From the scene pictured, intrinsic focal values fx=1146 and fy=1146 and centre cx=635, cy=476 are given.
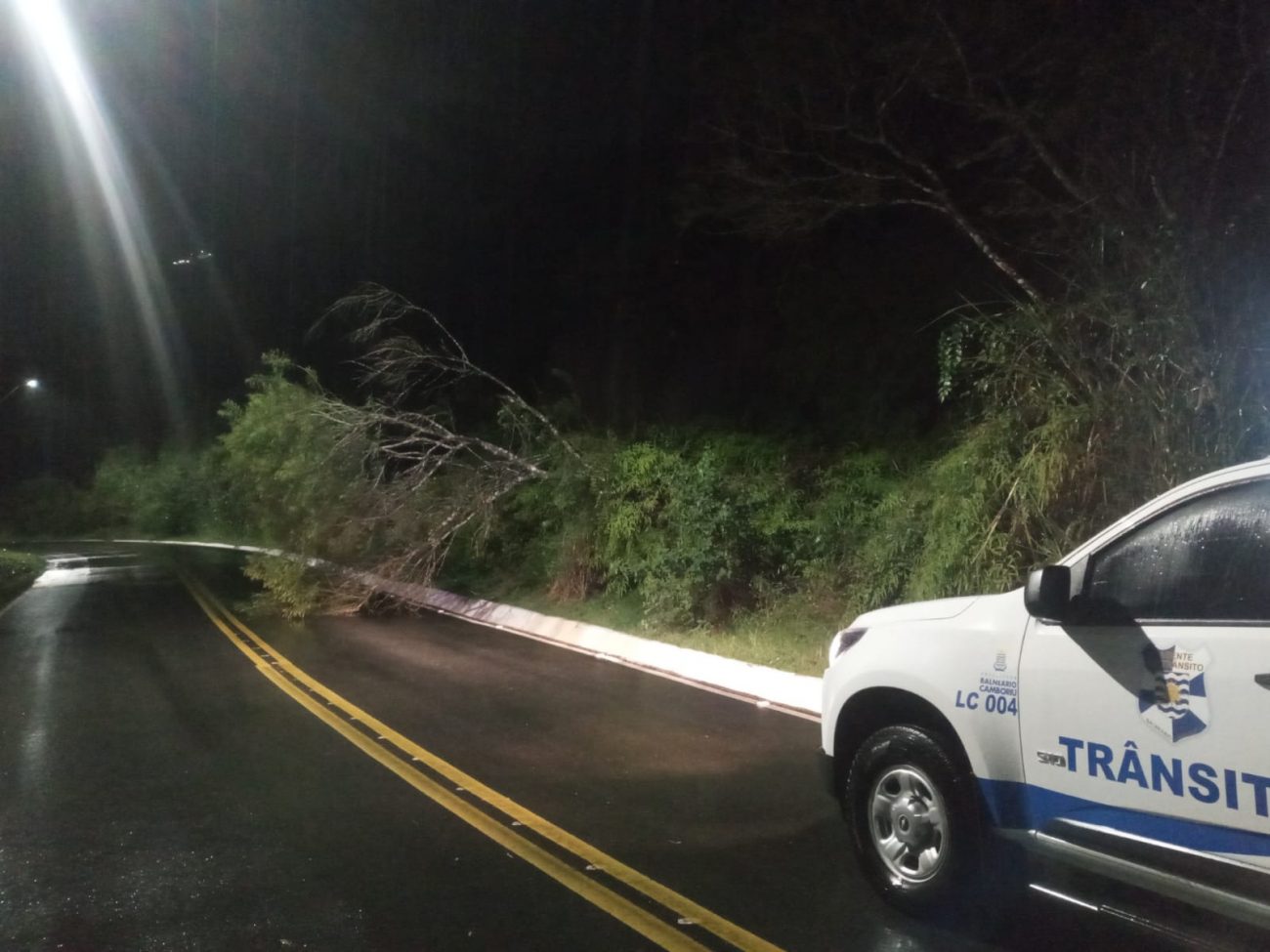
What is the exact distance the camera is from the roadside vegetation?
32.8 ft

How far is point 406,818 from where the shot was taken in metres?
6.96

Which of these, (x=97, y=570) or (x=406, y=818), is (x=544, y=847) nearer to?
(x=406, y=818)

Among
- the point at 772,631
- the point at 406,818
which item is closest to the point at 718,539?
the point at 772,631

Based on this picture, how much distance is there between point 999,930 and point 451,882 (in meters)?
2.65

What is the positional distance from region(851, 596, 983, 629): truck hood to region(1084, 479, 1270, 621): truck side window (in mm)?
727

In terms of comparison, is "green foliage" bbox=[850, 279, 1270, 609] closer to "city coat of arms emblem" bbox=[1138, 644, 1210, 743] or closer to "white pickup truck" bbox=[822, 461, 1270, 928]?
"white pickup truck" bbox=[822, 461, 1270, 928]

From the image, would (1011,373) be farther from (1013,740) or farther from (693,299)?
(693,299)

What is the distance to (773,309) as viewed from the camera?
20.7 meters

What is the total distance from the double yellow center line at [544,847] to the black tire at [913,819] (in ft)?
2.50

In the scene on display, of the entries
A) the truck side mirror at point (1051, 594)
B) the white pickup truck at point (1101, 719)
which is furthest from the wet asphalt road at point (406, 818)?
the truck side mirror at point (1051, 594)

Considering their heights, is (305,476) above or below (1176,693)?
above

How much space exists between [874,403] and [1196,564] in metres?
12.3

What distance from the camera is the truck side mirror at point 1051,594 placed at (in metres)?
4.53

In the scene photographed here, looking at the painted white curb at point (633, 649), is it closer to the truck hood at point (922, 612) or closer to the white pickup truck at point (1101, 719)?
the truck hood at point (922, 612)
